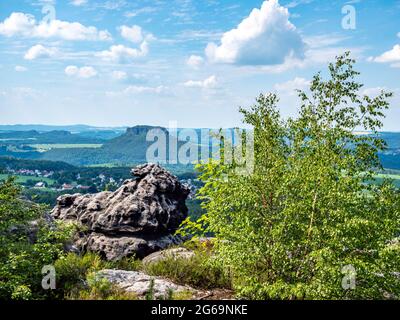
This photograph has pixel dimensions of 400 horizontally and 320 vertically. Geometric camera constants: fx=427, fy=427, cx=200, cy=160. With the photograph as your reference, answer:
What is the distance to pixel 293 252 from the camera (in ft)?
39.9

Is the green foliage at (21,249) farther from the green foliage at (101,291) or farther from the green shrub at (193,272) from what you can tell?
the green shrub at (193,272)

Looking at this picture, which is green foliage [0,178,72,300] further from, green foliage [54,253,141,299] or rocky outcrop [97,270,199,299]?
rocky outcrop [97,270,199,299]

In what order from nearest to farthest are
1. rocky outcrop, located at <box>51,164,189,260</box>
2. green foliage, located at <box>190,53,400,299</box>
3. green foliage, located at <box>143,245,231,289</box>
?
green foliage, located at <box>190,53,400,299</box>
green foliage, located at <box>143,245,231,289</box>
rocky outcrop, located at <box>51,164,189,260</box>

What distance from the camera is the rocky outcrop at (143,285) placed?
42.5ft

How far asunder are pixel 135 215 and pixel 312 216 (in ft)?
40.6

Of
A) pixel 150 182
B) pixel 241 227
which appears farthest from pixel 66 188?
pixel 241 227

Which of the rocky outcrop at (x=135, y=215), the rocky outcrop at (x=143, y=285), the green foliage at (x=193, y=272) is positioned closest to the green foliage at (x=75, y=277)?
the rocky outcrop at (x=143, y=285)

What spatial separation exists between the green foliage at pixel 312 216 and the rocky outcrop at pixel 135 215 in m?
8.10

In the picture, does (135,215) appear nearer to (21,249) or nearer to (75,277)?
(75,277)

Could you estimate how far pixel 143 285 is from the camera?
13.6 metres

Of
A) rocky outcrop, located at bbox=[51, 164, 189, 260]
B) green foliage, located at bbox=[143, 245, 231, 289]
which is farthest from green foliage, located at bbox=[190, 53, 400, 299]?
rocky outcrop, located at bbox=[51, 164, 189, 260]

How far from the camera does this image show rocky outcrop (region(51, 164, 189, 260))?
21156 millimetres

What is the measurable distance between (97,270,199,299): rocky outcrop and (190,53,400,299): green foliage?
6.16 ft
